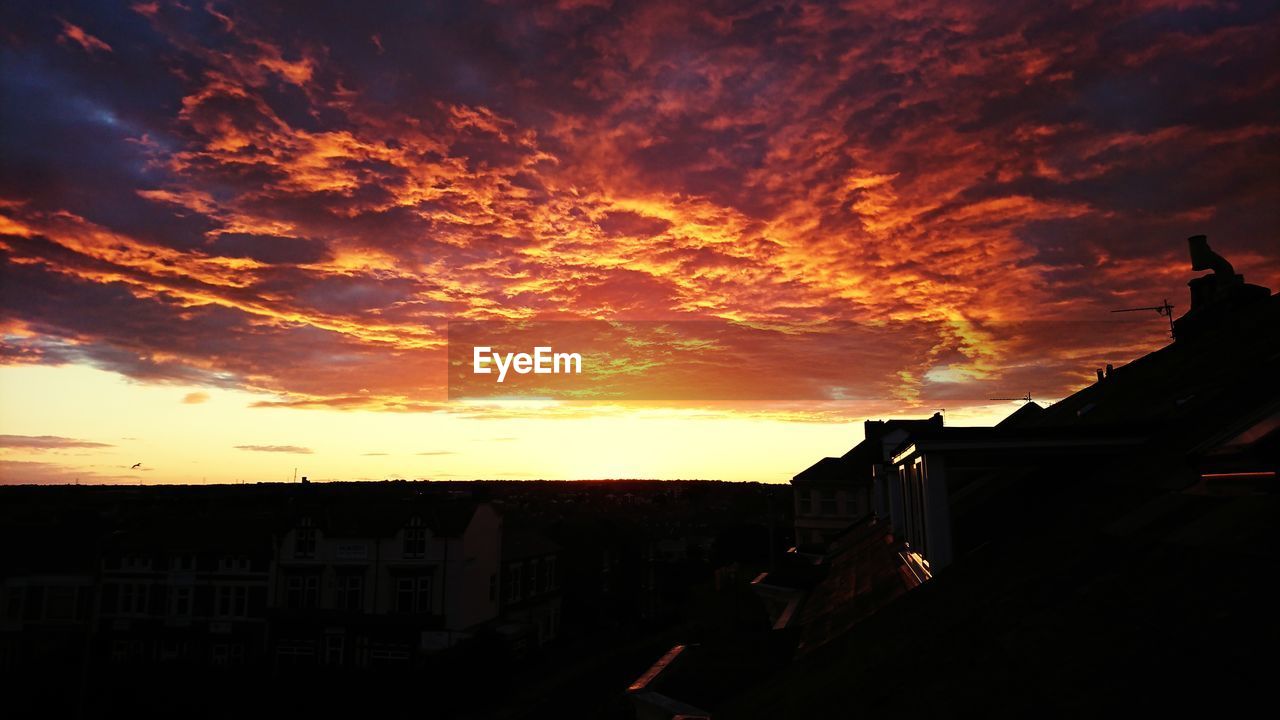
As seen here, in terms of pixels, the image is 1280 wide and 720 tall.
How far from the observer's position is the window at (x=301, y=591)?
43188 millimetres

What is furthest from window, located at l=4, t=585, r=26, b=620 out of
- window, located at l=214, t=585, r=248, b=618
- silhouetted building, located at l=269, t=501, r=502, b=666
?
silhouetted building, located at l=269, t=501, r=502, b=666

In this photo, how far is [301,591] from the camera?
43.5 metres

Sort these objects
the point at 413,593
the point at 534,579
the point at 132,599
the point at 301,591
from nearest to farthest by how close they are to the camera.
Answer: the point at 413,593 → the point at 301,591 → the point at 132,599 → the point at 534,579

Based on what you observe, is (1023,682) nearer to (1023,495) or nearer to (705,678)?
(1023,495)

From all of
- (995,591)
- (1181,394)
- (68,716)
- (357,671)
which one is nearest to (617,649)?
(357,671)

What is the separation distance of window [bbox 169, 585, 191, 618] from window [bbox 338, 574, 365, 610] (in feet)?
41.2

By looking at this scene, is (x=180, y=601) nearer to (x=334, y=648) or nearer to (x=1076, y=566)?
(x=334, y=648)

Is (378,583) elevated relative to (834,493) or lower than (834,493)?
lower

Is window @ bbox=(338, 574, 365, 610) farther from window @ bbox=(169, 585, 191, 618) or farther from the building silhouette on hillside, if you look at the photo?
the building silhouette on hillside

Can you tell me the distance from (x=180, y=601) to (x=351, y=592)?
46.4ft

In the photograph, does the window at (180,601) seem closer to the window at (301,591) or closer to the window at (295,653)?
the window at (295,653)

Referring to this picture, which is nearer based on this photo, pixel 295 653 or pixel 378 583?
pixel 378 583

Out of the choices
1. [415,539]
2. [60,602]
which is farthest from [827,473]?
[60,602]

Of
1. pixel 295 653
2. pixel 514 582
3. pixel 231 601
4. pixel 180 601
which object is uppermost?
pixel 514 582
